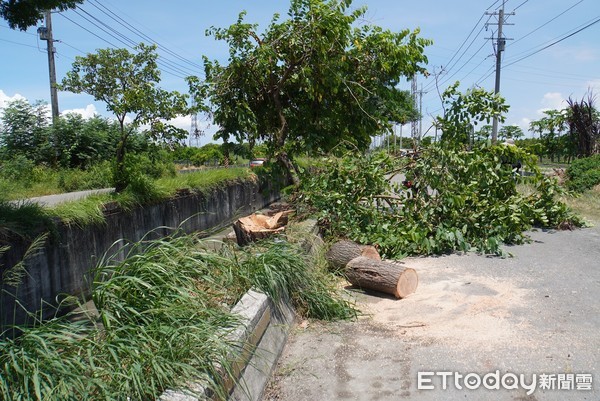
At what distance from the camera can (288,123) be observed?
12.8 metres

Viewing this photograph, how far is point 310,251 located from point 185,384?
4.41m

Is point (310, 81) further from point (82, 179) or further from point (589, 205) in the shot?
point (82, 179)

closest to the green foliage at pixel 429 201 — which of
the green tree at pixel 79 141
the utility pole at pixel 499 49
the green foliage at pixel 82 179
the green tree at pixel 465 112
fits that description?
the green tree at pixel 465 112

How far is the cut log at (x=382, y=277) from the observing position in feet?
21.1

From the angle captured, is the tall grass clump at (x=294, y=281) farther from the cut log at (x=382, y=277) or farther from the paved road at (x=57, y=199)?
the paved road at (x=57, y=199)

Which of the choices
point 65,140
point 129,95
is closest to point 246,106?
point 129,95

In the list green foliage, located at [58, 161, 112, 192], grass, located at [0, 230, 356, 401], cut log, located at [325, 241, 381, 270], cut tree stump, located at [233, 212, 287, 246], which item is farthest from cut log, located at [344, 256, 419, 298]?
green foliage, located at [58, 161, 112, 192]

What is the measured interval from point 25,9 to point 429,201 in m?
6.86

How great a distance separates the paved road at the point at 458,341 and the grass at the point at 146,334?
2.80 ft

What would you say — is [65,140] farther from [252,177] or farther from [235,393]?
[235,393]

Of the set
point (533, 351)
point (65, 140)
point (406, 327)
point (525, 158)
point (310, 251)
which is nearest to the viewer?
point (533, 351)

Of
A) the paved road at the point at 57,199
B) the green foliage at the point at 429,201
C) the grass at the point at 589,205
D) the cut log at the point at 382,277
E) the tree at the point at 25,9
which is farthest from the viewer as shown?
the grass at the point at 589,205

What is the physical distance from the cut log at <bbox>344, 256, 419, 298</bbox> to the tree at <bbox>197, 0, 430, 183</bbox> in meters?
5.36

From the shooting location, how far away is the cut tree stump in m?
7.71
